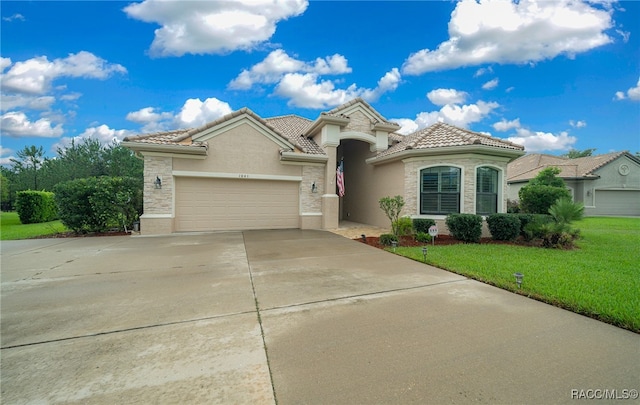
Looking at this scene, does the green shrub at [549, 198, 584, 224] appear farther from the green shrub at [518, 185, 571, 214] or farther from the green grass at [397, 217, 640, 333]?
the green shrub at [518, 185, 571, 214]

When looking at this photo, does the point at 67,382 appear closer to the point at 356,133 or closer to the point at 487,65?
the point at 356,133

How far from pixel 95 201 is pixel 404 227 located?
39.0 ft

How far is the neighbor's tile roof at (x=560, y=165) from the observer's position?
22650mm

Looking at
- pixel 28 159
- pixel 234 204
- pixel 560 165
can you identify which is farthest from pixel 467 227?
pixel 28 159

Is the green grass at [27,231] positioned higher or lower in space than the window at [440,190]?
lower

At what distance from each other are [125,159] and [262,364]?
33864 millimetres

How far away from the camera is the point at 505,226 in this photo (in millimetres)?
8938

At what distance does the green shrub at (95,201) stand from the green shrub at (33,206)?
7750mm

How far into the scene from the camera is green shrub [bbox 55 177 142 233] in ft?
Result: 32.6

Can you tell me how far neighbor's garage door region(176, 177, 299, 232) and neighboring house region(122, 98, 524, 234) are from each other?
4 centimetres

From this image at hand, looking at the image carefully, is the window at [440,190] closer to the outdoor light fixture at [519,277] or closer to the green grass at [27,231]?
the outdoor light fixture at [519,277]

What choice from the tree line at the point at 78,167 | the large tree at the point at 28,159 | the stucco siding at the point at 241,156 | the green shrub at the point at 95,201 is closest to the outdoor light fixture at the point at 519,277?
the stucco siding at the point at 241,156

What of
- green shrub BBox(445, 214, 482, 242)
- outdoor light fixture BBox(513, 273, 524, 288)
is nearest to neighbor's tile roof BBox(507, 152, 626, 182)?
green shrub BBox(445, 214, 482, 242)

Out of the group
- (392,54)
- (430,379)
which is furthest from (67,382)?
(392,54)
